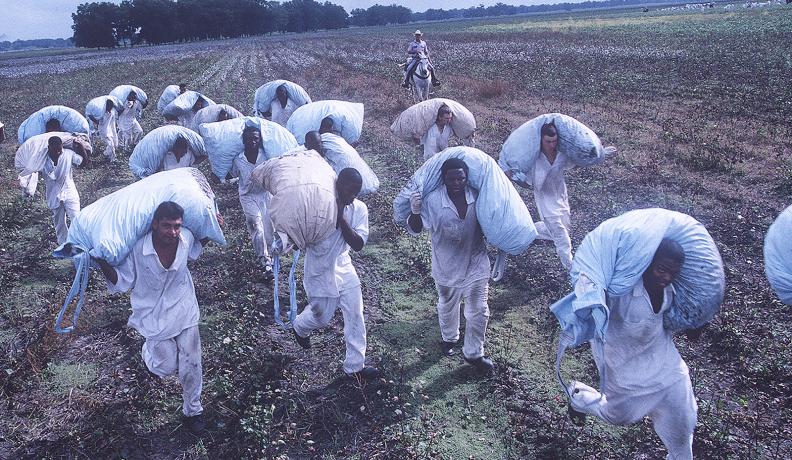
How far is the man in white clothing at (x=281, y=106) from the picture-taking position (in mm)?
8906

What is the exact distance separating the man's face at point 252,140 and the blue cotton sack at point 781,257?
478cm

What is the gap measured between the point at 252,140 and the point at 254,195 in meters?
0.61

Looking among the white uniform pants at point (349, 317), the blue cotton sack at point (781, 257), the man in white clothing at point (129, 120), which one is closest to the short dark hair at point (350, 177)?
the white uniform pants at point (349, 317)

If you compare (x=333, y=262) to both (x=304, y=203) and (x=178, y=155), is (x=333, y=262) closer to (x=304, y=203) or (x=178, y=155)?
(x=304, y=203)

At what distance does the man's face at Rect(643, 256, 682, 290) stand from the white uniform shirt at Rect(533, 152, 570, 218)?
2.66 metres

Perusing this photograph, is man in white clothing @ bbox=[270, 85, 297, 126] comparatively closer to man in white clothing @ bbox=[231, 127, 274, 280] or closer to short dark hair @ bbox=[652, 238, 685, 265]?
man in white clothing @ bbox=[231, 127, 274, 280]

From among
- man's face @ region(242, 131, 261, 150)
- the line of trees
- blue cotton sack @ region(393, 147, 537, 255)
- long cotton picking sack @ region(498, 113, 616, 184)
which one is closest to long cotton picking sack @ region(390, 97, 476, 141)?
long cotton picking sack @ region(498, 113, 616, 184)

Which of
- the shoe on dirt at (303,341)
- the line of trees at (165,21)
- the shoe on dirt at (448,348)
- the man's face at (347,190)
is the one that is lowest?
the shoe on dirt at (448,348)

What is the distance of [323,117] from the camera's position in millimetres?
7078

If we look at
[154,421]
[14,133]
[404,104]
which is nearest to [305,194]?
[154,421]

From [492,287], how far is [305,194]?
2.85 m

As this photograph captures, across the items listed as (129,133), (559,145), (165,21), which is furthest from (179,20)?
(559,145)

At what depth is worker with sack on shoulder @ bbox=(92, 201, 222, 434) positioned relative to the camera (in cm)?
367

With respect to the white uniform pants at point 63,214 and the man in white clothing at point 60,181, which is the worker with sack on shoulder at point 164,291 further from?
the white uniform pants at point 63,214
